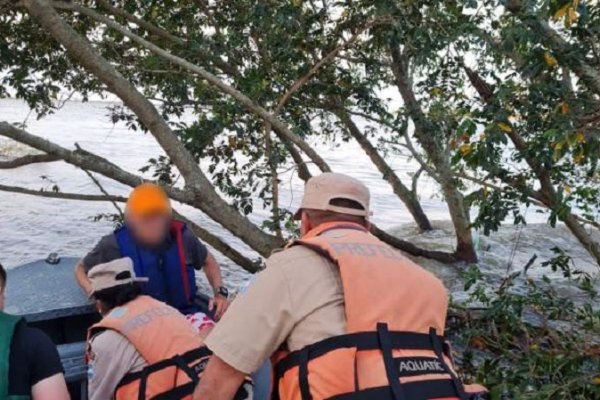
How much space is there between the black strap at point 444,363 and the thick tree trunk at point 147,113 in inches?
135

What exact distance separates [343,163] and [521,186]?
2115cm

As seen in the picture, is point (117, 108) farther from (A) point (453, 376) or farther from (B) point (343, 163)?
(B) point (343, 163)

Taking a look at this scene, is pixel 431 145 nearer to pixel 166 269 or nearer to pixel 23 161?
pixel 23 161

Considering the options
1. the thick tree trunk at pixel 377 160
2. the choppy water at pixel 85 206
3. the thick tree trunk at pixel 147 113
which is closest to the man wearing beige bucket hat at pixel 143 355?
the thick tree trunk at pixel 147 113

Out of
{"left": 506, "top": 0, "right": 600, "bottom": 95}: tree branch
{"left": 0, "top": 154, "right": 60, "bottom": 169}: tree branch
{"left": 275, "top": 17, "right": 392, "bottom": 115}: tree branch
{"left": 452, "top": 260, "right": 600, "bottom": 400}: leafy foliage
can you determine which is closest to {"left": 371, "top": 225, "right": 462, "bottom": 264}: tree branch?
{"left": 452, "top": 260, "right": 600, "bottom": 400}: leafy foliage

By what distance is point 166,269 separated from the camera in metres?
3.36

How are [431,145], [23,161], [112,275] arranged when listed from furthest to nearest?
[431,145] → [23,161] → [112,275]

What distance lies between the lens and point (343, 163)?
2570cm

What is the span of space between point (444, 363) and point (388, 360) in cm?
22

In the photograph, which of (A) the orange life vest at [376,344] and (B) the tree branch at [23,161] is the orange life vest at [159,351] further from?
(B) the tree branch at [23,161]

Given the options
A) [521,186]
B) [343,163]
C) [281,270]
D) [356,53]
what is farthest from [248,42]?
[343,163]

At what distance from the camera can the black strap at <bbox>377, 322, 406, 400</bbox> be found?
164 centimetres

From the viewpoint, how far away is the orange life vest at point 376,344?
166 centimetres

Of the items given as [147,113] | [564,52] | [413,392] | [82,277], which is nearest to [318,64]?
[147,113]
